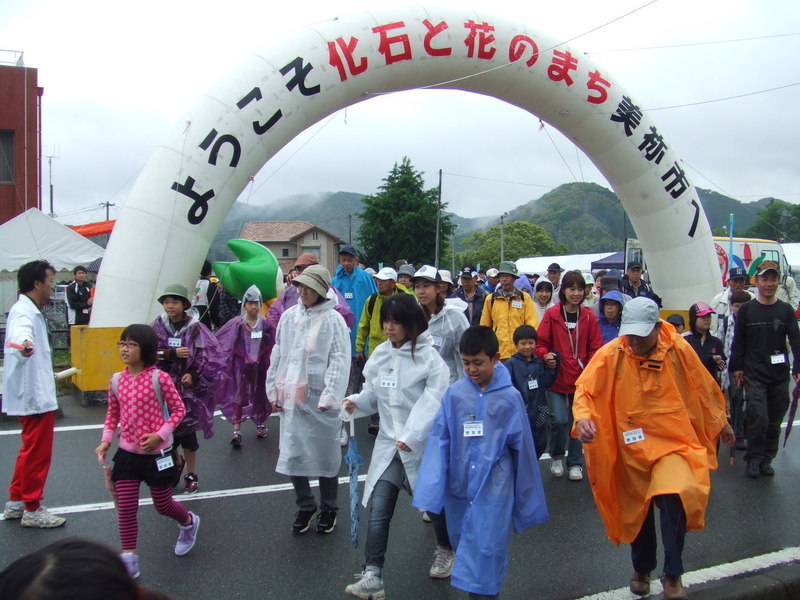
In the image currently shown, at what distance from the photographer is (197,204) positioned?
8.52m

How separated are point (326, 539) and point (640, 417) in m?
2.26

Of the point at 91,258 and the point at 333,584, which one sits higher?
the point at 91,258

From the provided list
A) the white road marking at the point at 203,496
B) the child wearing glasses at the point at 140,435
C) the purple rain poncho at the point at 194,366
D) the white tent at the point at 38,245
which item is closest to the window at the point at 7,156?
the white tent at the point at 38,245

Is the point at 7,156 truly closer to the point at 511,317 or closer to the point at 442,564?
the point at 511,317

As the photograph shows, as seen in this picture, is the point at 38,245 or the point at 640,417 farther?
the point at 38,245

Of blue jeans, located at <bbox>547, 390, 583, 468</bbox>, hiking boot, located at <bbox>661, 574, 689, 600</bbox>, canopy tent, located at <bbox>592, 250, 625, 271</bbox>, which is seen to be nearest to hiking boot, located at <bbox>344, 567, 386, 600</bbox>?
hiking boot, located at <bbox>661, 574, 689, 600</bbox>

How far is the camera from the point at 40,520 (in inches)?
175

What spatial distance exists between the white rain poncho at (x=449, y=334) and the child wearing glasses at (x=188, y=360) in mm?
1796

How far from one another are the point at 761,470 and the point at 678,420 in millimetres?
3052

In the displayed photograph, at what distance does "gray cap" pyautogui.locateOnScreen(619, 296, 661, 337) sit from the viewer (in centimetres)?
346

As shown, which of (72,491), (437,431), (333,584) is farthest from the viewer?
(72,491)

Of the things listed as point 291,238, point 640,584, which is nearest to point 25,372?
point 640,584

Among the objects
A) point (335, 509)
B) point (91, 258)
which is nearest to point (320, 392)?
point (335, 509)

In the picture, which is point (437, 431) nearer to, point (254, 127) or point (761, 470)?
point (761, 470)
